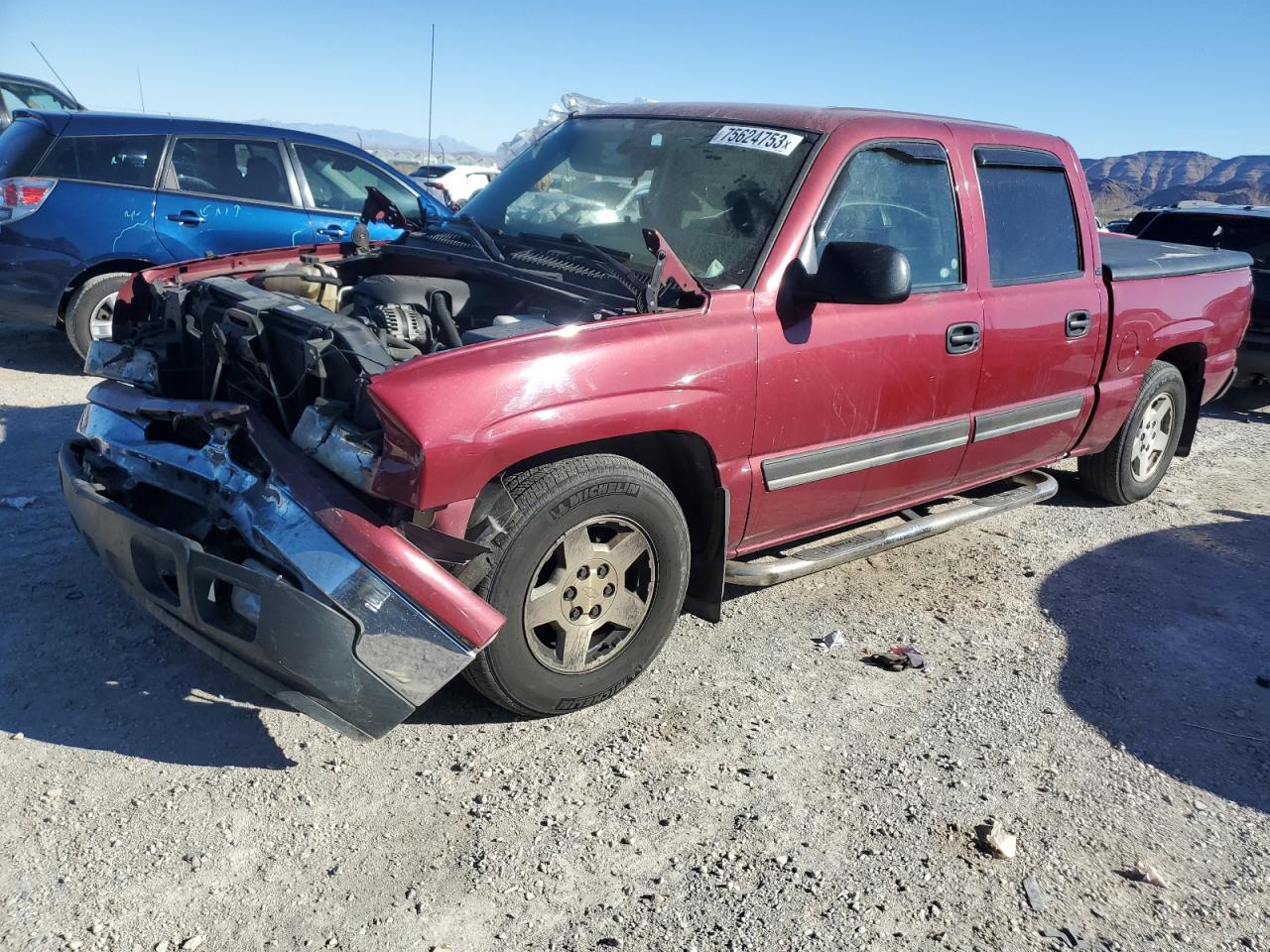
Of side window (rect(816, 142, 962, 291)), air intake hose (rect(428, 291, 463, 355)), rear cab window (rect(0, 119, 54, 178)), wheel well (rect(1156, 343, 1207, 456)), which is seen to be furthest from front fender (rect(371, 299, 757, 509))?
rear cab window (rect(0, 119, 54, 178))

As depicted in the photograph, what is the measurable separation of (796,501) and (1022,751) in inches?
43.4

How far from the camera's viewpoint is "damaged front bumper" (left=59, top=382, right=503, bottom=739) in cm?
256

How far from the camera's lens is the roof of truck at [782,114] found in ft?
12.2

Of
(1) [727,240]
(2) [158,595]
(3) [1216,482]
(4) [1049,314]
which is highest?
(1) [727,240]

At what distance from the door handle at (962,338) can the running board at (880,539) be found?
0.74 meters

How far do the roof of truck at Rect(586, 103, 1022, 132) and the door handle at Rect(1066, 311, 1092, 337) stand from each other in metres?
0.90

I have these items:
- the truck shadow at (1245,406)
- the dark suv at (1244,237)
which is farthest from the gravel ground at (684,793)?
the truck shadow at (1245,406)

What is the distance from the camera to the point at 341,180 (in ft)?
25.5

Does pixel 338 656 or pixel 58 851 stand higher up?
pixel 338 656

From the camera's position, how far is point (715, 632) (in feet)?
12.6

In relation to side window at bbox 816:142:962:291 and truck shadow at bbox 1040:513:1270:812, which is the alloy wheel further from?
truck shadow at bbox 1040:513:1270:812

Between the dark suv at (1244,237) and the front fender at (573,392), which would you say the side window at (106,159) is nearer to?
the front fender at (573,392)

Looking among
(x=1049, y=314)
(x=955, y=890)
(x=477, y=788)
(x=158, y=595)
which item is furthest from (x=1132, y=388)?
(x=158, y=595)

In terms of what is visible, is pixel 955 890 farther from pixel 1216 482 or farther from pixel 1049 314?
pixel 1216 482
